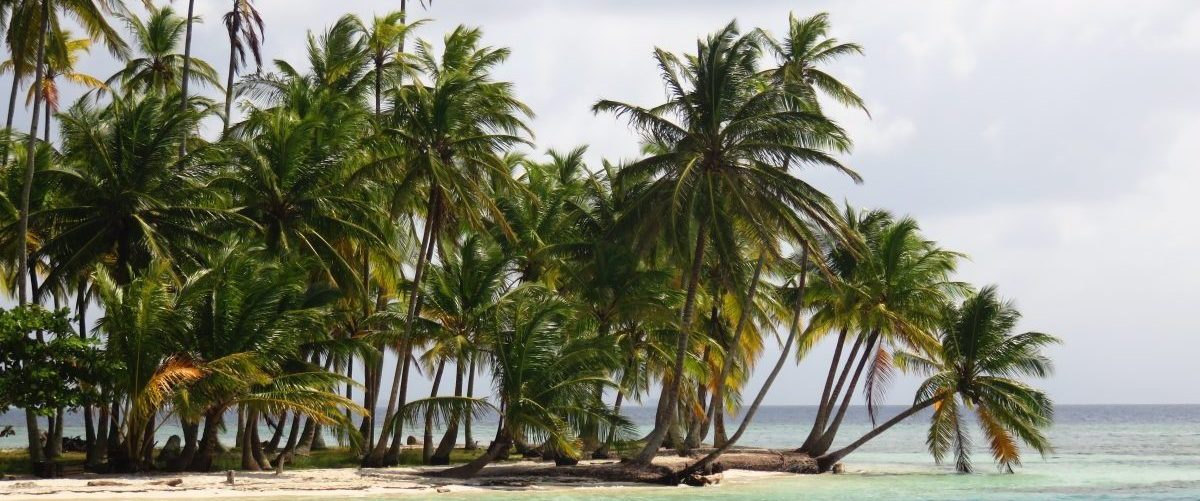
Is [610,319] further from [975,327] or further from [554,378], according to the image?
[975,327]

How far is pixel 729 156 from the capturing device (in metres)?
23.0

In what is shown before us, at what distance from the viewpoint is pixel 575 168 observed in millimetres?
36406

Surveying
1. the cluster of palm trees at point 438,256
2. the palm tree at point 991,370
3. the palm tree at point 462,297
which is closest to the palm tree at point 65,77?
the cluster of palm trees at point 438,256

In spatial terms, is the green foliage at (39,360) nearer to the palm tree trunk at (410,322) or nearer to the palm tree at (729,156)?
the palm tree trunk at (410,322)

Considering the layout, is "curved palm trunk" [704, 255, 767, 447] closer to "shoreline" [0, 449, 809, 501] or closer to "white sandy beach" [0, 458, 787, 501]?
"shoreline" [0, 449, 809, 501]

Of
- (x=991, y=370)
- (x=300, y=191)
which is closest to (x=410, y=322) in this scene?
(x=300, y=191)

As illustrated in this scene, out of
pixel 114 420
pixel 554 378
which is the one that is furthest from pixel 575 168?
pixel 114 420

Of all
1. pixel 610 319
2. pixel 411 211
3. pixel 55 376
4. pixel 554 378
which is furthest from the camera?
pixel 411 211

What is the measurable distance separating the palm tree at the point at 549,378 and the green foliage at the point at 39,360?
7.37m

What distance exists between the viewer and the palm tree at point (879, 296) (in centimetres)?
2784

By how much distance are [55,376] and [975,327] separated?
780 inches

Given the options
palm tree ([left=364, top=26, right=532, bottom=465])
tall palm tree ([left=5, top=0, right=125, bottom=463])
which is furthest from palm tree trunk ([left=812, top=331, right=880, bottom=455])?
tall palm tree ([left=5, top=0, right=125, bottom=463])

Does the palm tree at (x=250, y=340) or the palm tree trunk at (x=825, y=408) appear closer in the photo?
the palm tree at (x=250, y=340)

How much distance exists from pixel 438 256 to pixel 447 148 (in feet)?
19.6
